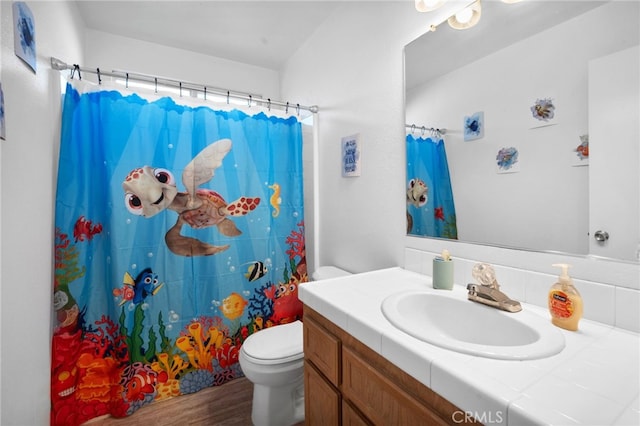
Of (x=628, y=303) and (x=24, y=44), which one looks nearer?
(x=628, y=303)

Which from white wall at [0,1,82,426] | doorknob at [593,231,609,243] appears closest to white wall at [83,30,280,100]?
white wall at [0,1,82,426]

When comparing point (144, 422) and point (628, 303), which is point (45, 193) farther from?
point (628, 303)

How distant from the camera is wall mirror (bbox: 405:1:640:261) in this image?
2.54 ft

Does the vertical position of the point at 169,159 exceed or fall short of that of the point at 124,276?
it exceeds it

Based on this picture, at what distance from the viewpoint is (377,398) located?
0.76 metres

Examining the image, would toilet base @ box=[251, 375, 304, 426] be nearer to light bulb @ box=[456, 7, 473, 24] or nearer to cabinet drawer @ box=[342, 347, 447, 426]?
cabinet drawer @ box=[342, 347, 447, 426]

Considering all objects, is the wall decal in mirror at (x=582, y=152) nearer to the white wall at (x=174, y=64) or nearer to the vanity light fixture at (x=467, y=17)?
the vanity light fixture at (x=467, y=17)

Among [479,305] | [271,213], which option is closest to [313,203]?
[271,213]

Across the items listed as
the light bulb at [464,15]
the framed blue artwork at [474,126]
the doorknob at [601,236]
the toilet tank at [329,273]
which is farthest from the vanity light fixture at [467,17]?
the toilet tank at [329,273]

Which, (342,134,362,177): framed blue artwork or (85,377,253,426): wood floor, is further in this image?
(342,134,362,177): framed blue artwork

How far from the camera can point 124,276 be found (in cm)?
157

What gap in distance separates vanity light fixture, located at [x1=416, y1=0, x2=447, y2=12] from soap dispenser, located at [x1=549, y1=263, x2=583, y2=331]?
112 cm

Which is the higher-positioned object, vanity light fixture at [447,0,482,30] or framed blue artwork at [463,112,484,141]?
vanity light fixture at [447,0,482,30]

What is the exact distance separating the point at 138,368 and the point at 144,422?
0.28 m
